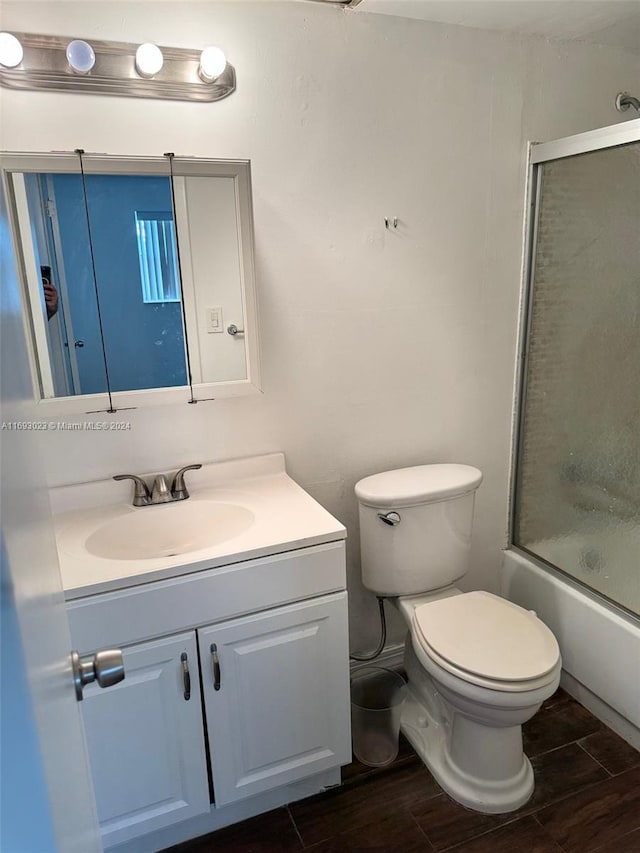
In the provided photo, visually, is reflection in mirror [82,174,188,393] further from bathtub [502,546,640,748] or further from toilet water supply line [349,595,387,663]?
bathtub [502,546,640,748]

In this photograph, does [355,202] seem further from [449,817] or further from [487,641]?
[449,817]

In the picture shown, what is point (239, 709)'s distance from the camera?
1492 millimetres

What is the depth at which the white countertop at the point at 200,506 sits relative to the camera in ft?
4.36

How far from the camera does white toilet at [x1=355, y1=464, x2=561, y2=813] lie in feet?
5.03

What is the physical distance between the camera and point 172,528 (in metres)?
1.69

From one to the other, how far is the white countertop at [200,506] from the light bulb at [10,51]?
1047 millimetres

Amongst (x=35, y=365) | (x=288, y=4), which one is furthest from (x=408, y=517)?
(x=288, y=4)

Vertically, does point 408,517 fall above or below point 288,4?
below

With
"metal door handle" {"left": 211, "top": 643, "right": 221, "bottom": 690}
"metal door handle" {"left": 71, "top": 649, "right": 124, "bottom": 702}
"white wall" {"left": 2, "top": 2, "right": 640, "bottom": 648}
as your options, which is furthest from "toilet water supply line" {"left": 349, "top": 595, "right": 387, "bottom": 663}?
"metal door handle" {"left": 71, "top": 649, "right": 124, "bottom": 702}

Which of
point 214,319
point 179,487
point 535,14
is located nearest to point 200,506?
point 179,487

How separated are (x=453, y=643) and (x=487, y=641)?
9 centimetres

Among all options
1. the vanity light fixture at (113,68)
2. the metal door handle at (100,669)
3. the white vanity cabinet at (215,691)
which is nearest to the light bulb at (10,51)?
the vanity light fixture at (113,68)

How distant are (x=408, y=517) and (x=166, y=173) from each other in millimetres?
1176

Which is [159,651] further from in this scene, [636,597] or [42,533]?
[636,597]
